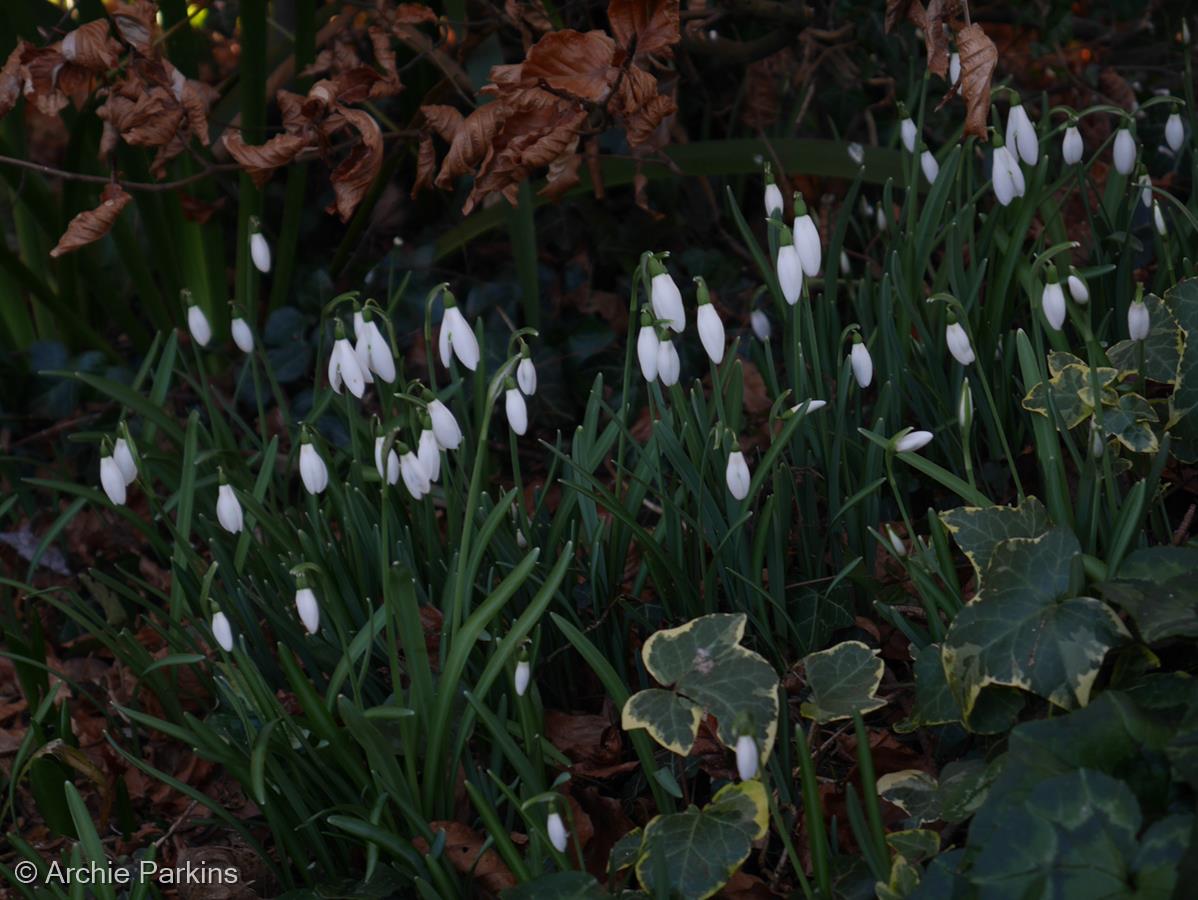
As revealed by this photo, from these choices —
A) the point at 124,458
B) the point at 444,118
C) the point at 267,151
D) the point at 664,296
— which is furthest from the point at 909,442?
the point at 267,151

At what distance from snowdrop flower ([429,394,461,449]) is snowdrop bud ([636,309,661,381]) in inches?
13.0

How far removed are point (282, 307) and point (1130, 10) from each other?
2.77 meters

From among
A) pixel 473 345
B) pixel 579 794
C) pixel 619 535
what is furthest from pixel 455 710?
pixel 473 345

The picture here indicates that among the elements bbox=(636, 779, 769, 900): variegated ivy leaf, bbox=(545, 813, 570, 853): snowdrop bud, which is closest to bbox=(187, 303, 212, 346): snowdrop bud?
bbox=(545, 813, 570, 853): snowdrop bud

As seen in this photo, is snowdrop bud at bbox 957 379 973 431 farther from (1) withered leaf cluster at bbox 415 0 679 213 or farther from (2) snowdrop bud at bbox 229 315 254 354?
(2) snowdrop bud at bbox 229 315 254 354

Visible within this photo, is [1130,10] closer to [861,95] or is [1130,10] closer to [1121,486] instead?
[861,95]

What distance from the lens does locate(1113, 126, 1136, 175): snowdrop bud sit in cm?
256

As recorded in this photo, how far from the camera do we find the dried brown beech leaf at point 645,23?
264 cm

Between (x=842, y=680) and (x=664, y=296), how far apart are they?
2.21ft

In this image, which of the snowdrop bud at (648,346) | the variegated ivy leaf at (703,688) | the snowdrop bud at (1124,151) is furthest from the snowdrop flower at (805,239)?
the snowdrop bud at (1124,151)

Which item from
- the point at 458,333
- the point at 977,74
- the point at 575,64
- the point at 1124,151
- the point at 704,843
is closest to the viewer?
the point at 704,843

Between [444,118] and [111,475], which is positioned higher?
[444,118]

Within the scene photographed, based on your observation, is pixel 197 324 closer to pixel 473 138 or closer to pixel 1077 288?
pixel 473 138

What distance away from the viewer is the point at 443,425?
2061 millimetres
